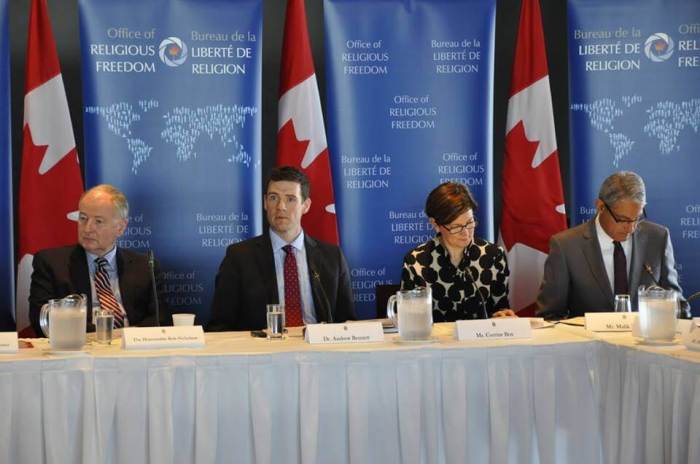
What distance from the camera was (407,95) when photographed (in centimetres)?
523

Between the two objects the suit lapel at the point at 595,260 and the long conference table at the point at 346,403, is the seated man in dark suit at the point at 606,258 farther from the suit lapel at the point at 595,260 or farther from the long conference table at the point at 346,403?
the long conference table at the point at 346,403

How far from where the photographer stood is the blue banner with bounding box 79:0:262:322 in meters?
4.93

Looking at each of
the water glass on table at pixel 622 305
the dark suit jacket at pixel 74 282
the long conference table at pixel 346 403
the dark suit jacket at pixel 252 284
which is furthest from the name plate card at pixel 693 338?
the dark suit jacket at pixel 74 282

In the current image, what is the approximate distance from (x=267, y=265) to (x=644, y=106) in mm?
2325

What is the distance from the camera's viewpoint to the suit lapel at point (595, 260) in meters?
4.43

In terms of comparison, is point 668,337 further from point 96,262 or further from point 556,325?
point 96,262

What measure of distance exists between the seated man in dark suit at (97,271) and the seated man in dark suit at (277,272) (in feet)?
1.19

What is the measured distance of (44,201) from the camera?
16.1 feet

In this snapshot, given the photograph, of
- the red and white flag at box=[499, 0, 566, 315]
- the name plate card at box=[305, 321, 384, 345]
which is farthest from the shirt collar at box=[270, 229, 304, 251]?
the red and white flag at box=[499, 0, 566, 315]

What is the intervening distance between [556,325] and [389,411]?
100 cm

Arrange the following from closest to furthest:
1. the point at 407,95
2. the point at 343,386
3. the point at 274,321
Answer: the point at 343,386
the point at 274,321
the point at 407,95

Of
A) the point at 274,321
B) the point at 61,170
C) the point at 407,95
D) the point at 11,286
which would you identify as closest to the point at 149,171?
the point at 61,170

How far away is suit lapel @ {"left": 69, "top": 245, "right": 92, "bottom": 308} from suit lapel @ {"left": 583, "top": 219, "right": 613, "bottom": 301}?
2.29 meters

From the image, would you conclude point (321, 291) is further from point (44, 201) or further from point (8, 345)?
point (44, 201)
